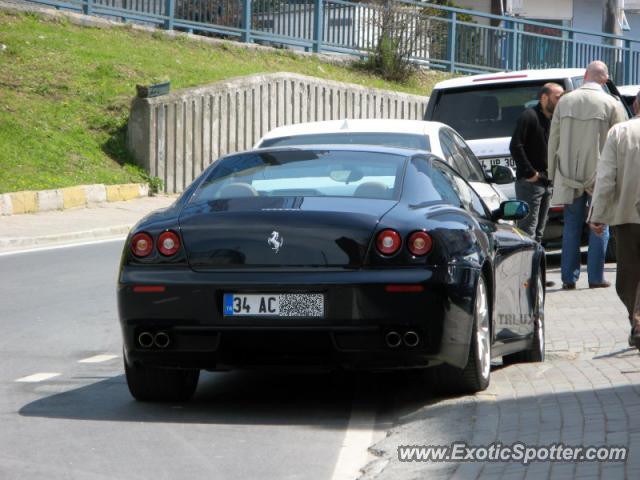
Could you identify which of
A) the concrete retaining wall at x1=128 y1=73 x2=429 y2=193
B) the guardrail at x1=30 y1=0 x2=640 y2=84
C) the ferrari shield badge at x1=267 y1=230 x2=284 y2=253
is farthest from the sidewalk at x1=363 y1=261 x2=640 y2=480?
the guardrail at x1=30 y1=0 x2=640 y2=84

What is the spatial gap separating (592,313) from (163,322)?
530 centimetres

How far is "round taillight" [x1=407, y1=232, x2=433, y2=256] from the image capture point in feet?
24.2

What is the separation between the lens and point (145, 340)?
24.8ft

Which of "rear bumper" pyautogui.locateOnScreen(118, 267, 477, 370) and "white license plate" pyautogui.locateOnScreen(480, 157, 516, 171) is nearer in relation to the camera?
"rear bumper" pyautogui.locateOnScreen(118, 267, 477, 370)

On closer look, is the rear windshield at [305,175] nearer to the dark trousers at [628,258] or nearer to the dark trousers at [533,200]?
the dark trousers at [628,258]

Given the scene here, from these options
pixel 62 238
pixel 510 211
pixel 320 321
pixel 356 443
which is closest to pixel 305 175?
pixel 320 321

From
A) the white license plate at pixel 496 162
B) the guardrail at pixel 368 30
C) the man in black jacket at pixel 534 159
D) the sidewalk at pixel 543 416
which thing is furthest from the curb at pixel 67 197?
the sidewalk at pixel 543 416

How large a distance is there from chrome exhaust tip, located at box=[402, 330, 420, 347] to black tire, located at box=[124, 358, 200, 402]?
4.33 feet

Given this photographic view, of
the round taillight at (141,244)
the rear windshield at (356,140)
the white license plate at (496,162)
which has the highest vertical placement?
the rear windshield at (356,140)

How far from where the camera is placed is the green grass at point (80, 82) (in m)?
22.5

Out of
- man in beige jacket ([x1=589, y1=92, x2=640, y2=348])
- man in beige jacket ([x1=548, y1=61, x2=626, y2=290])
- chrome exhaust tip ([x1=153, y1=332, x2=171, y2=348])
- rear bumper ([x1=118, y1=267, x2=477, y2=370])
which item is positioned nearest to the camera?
rear bumper ([x1=118, y1=267, x2=477, y2=370])

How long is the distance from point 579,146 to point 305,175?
562cm

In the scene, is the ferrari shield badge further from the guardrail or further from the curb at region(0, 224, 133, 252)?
the guardrail

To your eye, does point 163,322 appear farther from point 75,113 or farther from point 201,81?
point 201,81
